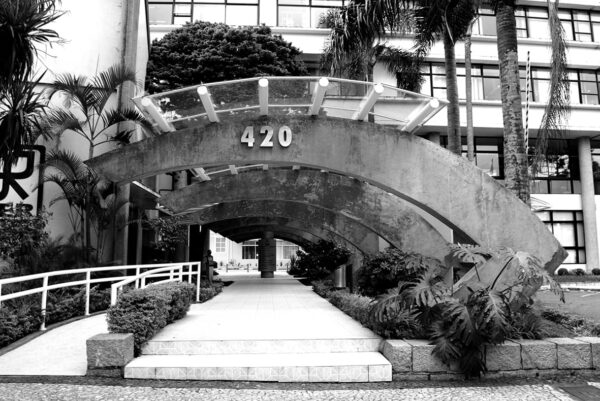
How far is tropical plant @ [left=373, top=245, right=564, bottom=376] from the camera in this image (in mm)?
5977

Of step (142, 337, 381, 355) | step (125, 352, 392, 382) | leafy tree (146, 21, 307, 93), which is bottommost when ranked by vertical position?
step (125, 352, 392, 382)

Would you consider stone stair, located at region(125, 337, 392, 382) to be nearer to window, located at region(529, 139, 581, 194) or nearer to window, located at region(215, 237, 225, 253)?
window, located at region(529, 139, 581, 194)

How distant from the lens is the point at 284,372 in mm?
6031

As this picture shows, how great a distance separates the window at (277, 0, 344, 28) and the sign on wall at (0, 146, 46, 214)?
1879cm

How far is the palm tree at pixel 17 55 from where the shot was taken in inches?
296

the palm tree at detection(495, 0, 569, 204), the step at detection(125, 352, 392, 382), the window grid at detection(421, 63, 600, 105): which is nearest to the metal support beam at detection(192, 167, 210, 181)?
the palm tree at detection(495, 0, 569, 204)

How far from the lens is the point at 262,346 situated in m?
6.84

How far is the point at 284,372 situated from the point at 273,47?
57.4 ft

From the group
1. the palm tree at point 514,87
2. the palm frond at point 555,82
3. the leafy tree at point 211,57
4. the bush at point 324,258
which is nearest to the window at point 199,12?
the leafy tree at point 211,57

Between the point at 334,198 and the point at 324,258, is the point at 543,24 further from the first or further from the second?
the point at 334,198

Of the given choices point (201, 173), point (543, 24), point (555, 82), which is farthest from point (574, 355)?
point (543, 24)

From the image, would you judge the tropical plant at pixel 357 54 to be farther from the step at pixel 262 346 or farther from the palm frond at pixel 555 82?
the step at pixel 262 346

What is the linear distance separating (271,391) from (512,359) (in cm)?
296

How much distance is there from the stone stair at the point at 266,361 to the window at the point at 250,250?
5033cm
